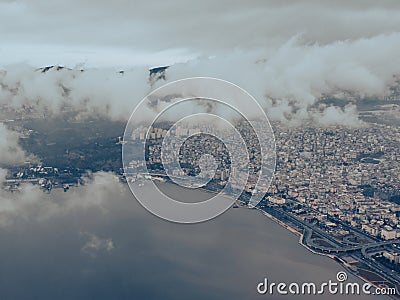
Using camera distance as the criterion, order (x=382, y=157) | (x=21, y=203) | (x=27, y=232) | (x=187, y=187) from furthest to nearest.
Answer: (x=382, y=157) < (x=21, y=203) < (x=187, y=187) < (x=27, y=232)

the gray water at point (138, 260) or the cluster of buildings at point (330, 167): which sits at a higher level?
the cluster of buildings at point (330, 167)

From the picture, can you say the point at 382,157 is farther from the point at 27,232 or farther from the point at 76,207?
the point at 27,232

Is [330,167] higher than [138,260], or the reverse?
[330,167]

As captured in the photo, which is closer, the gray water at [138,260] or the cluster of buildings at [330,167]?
the gray water at [138,260]

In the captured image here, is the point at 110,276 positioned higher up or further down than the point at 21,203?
further down

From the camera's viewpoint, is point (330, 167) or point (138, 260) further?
point (330, 167)

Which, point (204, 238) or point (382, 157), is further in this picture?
point (382, 157)

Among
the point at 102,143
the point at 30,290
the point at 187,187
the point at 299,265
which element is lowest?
the point at 30,290

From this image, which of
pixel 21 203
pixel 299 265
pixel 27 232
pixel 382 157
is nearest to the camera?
pixel 299 265

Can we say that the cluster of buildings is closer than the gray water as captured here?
No

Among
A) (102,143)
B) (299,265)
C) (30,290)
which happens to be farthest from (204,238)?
(102,143)

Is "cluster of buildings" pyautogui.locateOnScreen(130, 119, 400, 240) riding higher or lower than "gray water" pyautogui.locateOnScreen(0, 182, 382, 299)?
higher
